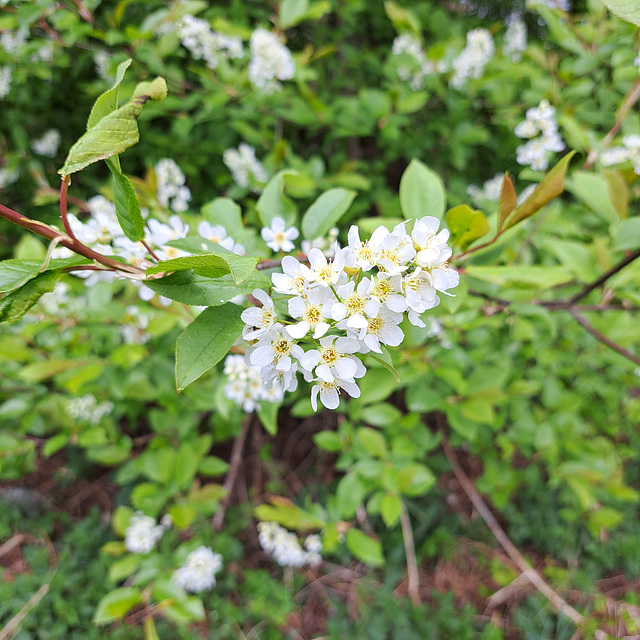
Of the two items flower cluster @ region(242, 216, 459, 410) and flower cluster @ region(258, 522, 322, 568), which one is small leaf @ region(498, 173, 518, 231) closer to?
flower cluster @ region(242, 216, 459, 410)

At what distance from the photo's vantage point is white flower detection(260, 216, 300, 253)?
1052 millimetres

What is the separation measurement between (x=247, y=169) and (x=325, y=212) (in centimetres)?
125

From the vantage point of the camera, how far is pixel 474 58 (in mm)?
2203

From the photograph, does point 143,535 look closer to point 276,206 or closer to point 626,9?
point 276,206

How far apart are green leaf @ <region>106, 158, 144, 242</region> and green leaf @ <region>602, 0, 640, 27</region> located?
31.5 inches

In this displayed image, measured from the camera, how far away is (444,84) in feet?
7.86

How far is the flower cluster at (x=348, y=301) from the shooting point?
0.69 m

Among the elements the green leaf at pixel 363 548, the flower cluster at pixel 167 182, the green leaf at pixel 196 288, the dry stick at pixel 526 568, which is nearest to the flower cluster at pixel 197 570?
the green leaf at pixel 363 548

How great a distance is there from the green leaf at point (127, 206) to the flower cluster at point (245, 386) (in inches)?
22.9

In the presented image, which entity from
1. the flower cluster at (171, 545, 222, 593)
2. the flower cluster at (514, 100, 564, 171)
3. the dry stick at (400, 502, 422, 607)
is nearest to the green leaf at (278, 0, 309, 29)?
the flower cluster at (514, 100, 564, 171)

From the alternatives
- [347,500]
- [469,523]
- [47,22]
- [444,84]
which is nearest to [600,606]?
[469,523]

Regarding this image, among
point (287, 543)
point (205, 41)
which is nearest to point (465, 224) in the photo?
point (205, 41)

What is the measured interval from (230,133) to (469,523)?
2903 millimetres

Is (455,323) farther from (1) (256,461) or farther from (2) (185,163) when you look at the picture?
(1) (256,461)
